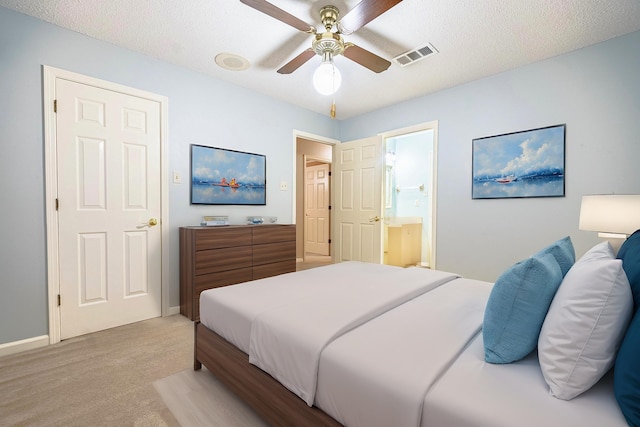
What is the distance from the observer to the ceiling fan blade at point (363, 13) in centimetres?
169

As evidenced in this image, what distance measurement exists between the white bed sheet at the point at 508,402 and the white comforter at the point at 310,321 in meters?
0.45

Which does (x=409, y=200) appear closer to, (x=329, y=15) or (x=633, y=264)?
(x=329, y=15)

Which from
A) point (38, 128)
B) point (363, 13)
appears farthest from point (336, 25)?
point (38, 128)

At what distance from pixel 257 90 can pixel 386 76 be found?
164 centimetres

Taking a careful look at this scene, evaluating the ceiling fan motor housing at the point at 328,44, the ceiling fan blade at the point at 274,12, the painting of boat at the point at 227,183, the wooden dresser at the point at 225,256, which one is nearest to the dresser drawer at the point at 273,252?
the wooden dresser at the point at 225,256

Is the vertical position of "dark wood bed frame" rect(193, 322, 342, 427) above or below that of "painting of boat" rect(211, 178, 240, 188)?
below

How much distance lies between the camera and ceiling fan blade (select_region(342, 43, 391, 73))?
2.13m

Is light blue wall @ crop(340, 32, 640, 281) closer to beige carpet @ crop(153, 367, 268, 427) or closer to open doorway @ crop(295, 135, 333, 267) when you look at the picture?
open doorway @ crop(295, 135, 333, 267)

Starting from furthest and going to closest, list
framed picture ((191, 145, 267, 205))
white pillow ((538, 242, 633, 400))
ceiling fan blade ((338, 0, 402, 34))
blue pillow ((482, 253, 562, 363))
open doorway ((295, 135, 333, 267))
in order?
open doorway ((295, 135, 333, 267))
framed picture ((191, 145, 267, 205))
ceiling fan blade ((338, 0, 402, 34))
blue pillow ((482, 253, 562, 363))
white pillow ((538, 242, 633, 400))

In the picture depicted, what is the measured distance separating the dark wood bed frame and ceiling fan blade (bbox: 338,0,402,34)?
2150 millimetres

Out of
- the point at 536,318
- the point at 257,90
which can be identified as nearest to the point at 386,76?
the point at 257,90

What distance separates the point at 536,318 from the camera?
961mm

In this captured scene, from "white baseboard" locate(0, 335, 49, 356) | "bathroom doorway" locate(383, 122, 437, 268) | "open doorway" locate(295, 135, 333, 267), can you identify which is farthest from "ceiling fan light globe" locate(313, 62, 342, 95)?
"open doorway" locate(295, 135, 333, 267)

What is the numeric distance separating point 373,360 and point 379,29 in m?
2.49
